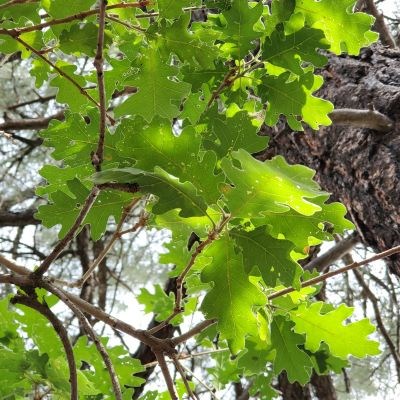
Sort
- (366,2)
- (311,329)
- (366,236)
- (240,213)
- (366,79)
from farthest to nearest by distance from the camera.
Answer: (366,2), (366,79), (366,236), (311,329), (240,213)

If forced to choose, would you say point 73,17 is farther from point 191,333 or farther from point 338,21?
point 191,333

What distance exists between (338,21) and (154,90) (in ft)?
1.25

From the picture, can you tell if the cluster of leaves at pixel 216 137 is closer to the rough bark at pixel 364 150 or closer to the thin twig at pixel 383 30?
the rough bark at pixel 364 150

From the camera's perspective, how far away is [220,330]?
0.91 meters

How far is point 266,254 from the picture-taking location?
0.87 m

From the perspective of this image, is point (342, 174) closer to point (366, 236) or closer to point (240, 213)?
point (366, 236)

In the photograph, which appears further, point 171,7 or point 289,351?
point 289,351

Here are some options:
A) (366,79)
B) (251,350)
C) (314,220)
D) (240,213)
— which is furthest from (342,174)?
(240,213)

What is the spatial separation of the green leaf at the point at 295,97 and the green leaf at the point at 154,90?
0.16m

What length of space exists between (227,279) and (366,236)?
0.78m

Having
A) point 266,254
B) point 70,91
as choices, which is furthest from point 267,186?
point 70,91

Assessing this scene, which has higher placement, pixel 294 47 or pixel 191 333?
pixel 294 47

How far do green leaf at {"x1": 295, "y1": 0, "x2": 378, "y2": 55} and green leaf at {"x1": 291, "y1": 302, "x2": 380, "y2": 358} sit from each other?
522mm

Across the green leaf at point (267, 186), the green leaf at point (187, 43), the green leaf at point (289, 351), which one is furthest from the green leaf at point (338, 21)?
the green leaf at point (289, 351)
